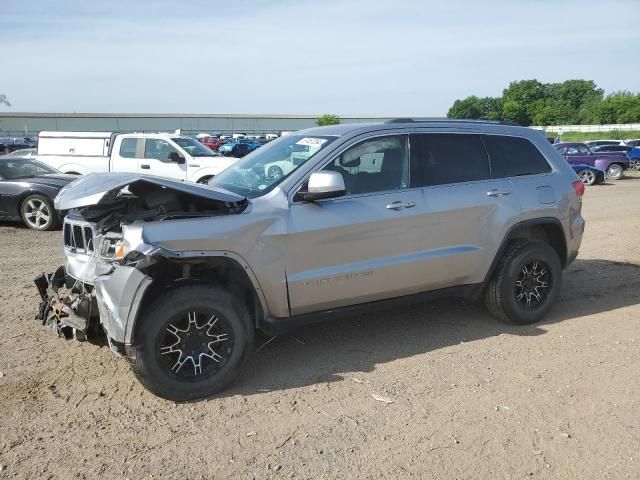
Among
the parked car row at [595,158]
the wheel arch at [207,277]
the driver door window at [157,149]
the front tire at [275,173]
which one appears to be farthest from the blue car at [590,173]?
the wheel arch at [207,277]

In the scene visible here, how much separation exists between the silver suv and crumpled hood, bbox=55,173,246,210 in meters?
0.02

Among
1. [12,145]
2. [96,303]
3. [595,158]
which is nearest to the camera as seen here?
[96,303]

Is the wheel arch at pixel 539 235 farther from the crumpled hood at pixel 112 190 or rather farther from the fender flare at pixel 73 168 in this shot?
the fender flare at pixel 73 168

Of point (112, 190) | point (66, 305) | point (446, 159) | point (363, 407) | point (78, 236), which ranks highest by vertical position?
point (446, 159)

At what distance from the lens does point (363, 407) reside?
3.79 m

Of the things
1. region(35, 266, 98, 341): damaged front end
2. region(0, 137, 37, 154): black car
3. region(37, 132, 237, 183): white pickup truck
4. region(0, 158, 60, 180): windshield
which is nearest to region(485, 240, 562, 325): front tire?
region(35, 266, 98, 341): damaged front end

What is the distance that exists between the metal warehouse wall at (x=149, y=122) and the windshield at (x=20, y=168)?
74.8 m

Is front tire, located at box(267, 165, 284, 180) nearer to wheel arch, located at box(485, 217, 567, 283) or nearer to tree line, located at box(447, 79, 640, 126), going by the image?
wheel arch, located at box(485, 217, 567, 283)

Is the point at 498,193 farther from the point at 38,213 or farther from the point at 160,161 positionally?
the point at 160,161

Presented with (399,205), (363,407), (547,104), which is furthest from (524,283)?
(547,104)

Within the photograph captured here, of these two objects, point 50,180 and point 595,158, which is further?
point 595,158

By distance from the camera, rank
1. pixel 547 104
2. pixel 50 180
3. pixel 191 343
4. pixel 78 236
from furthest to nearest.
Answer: pixel 547 104
pixel 50 180
pixel 78 236
pixel 191 343

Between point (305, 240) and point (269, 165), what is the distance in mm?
905

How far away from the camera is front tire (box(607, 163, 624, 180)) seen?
24044 mm
